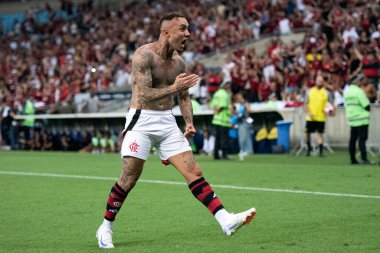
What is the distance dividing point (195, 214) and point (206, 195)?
93.6 inches

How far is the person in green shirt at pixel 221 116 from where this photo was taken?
2233cm

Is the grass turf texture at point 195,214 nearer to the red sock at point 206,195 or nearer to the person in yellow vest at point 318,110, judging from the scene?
the red sock at point 206,195

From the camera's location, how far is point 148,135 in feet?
28.1

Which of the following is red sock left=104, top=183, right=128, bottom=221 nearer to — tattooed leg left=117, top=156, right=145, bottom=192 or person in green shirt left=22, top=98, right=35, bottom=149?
tattooed leg left=117, top=156, right=145, bottom=192

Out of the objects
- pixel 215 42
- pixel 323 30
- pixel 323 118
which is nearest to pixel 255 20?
pixel 215 42

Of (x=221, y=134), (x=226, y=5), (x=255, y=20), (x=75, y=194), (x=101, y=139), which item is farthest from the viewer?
(x=226, y=5)

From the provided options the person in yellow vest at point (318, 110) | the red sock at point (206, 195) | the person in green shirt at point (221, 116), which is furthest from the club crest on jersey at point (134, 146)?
the person in yellow vest at point (318, 110)

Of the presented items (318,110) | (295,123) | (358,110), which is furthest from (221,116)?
(358,110)

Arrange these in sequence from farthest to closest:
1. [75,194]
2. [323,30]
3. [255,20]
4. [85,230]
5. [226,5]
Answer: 1. [226,5]
2. [255,20]
3. [323,30]
4. [75,194]
5. [85,230]

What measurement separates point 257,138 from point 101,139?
6869 millimetres

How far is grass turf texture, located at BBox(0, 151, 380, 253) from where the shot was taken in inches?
323

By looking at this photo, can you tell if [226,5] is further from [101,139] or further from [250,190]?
[250,190]

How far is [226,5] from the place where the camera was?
3584 centimetres

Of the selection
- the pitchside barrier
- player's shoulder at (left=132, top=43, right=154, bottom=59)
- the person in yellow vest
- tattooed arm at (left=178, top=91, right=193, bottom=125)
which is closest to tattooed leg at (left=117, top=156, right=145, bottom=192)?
tattooed arm at (left=178, top=91, right=193, bottom=125)
